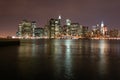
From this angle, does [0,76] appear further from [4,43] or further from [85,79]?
[4,43]

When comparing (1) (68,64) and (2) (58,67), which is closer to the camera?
(2) (58,67)

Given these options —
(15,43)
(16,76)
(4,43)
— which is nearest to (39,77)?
(16,76)

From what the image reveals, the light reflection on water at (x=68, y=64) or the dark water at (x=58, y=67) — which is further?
the light reflection on water at (x=68, y=64)

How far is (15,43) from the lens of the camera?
3819 inches

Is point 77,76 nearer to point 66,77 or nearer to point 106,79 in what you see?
point 66,77

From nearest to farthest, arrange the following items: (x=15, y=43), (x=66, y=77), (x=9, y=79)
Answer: (x=9, y=79)
(x=66, y=77)
(x=15, y=43)

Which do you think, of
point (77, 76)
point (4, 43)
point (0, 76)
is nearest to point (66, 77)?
point (77, 76)

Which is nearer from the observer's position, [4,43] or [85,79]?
[85,79]

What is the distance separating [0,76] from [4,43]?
64.5 metres

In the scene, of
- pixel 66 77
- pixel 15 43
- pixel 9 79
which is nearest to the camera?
pixel 9 79

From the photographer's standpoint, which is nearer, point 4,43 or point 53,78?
point 53,78

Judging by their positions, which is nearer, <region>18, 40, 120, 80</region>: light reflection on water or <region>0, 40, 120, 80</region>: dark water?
<region>0, 40, 120, 80</region>: dark water

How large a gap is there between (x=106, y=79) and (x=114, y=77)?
4.43 ft

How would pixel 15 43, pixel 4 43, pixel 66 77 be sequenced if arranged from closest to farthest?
pixel 66 77 < pixel 4 43 < pixel 15 43
